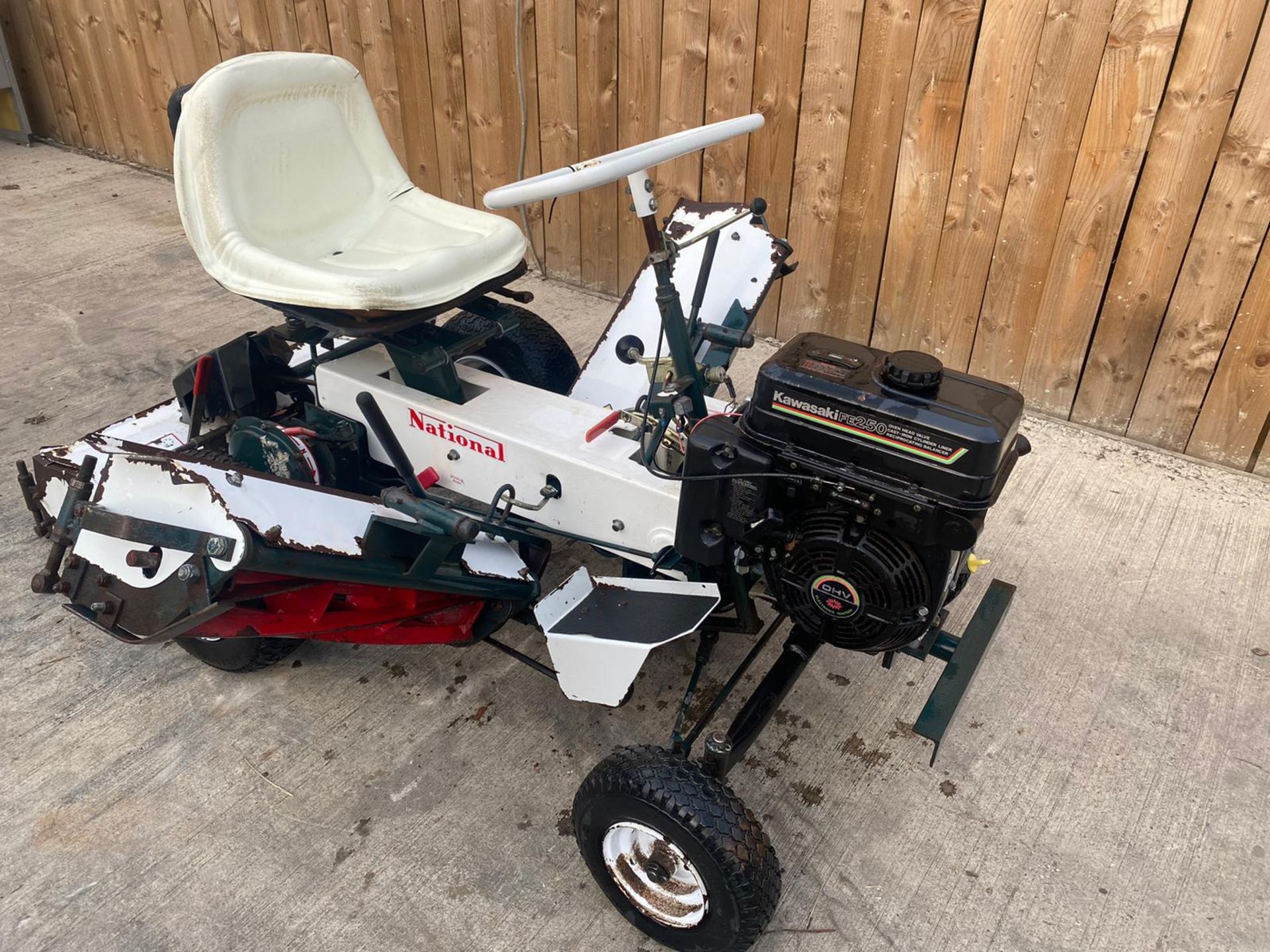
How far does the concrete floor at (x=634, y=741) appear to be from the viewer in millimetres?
1876

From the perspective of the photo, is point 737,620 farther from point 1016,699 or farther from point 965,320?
point 965,320

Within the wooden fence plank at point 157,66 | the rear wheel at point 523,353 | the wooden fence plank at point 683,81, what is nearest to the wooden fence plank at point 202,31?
the wooden fence plank at point 157,66

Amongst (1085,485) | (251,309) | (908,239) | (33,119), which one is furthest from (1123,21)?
(33,119)

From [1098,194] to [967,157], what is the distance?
1.47 feet

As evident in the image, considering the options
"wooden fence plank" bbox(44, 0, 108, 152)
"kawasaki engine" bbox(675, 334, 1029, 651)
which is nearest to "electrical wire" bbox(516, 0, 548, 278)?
"kawasaki engine" bbox(675, 334, 1029, 651)

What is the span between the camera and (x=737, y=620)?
2059mm

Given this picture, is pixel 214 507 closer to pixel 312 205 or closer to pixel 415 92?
pixel 312 205

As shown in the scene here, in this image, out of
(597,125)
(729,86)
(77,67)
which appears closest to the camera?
(729,86)

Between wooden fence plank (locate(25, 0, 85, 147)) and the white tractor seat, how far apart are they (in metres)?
4.90

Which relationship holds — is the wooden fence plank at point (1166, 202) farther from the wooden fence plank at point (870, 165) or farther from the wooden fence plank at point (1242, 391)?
the wooden fence plank at point (870, 165)

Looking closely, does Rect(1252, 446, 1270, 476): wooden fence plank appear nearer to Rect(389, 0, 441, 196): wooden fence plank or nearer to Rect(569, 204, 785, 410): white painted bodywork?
Rect(569, 204, 785, 410): white painted bodywork

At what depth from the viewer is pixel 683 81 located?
148 inches

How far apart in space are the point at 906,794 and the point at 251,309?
11.7ft

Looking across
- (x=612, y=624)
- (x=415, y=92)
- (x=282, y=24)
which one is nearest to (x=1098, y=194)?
(x=612, y=624)
